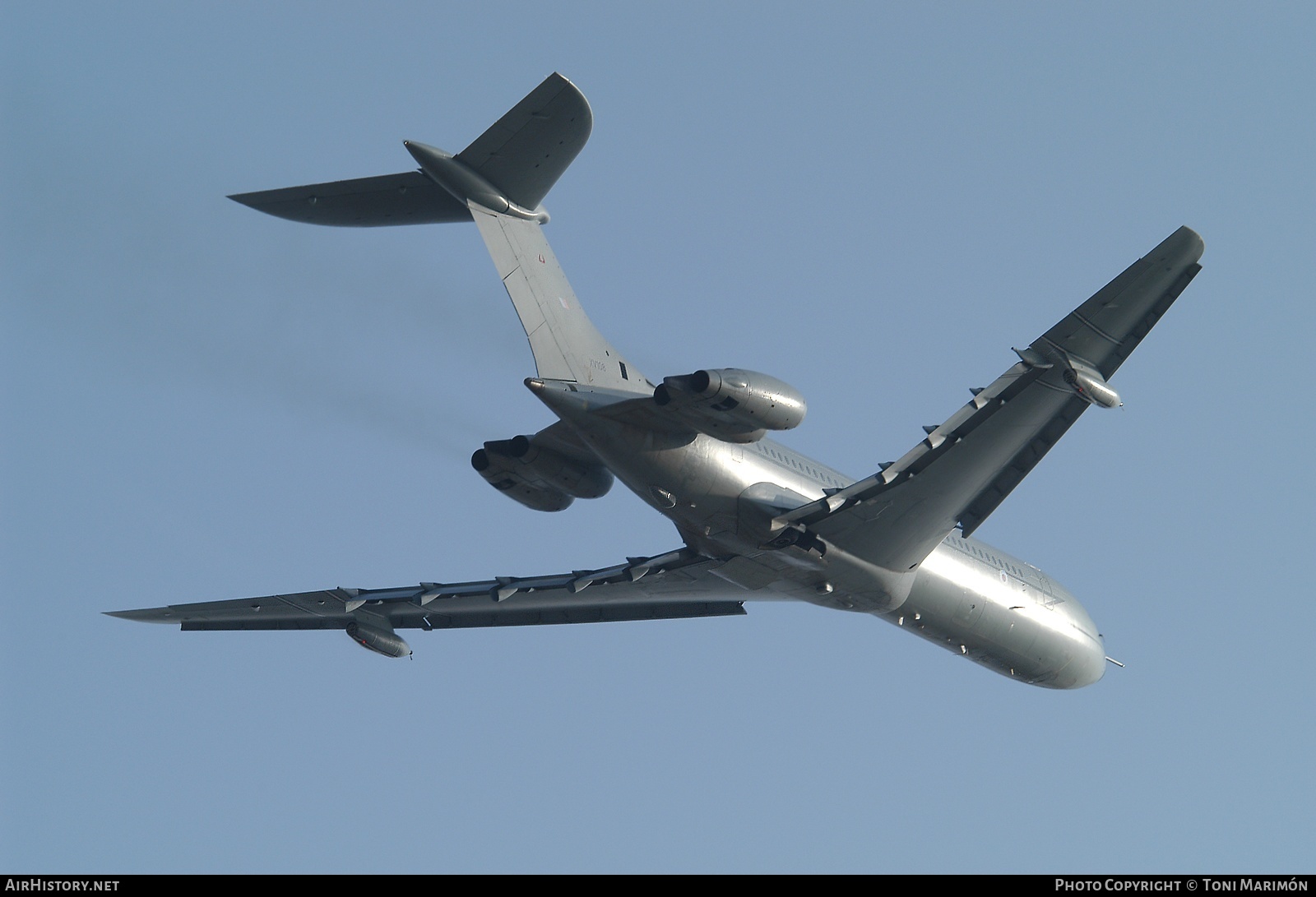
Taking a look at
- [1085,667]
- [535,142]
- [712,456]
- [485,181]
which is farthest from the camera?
[1085,667]

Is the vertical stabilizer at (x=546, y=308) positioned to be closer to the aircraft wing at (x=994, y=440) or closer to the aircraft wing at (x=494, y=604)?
the aircraft wing at (x=994, y=440)

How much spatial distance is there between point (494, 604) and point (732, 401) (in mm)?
10352

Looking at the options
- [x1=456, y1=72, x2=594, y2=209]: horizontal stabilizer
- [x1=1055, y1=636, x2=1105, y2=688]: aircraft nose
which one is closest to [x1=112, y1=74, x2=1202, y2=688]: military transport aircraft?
[x1=456, y1=72, x2=594, y2=209]: horizontal stabilizer

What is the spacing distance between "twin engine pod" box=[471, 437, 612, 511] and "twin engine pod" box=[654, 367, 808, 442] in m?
3.83

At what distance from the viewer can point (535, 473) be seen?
983 inches

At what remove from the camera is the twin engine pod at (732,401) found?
21094 mm

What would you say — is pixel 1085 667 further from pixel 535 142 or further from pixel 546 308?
pixel 535 142

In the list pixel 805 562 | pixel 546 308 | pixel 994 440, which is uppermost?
pixel 546 308

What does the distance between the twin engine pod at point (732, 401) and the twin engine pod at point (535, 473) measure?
3831mm

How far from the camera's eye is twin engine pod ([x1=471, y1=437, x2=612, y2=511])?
24844 mm

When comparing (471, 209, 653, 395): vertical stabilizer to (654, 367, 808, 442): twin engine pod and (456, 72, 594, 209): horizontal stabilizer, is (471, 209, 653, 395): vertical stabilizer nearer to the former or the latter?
(456, 72, 594, 209): horizontal stabilizer

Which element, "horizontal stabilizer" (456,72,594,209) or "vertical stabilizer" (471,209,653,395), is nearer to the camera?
"horizontal stabilizer" (456,72,594,209)

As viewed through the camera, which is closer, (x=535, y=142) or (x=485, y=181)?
(x=535, y=142)

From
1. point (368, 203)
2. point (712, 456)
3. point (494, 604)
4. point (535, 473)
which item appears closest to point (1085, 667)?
point (712, 456)
